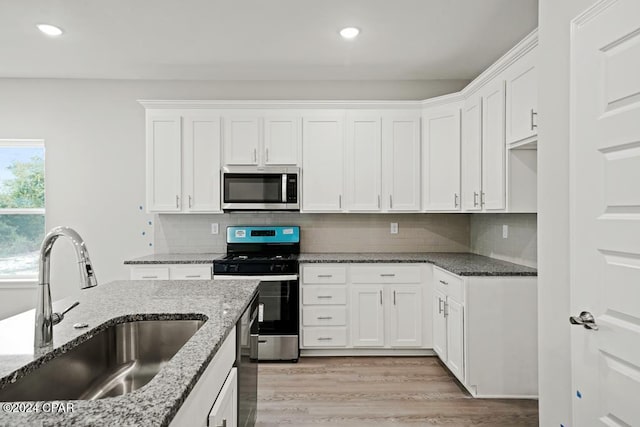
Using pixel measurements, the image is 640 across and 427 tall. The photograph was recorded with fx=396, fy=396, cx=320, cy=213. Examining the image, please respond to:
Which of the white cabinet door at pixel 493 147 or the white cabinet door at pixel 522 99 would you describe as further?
the white cabinet door at pixel 493 147

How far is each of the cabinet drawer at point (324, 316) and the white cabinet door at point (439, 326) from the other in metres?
0.80

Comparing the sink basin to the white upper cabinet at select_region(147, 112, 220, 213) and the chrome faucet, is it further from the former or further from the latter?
the white upper cabinet at select_region(147, 112, 220, 213)

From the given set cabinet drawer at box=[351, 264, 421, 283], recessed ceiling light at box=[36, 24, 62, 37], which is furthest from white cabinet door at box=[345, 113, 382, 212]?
recessed ceiling light at box=[36, 24, 62, 37]

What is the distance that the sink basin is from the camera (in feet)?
3.97

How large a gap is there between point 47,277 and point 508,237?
3.26 meters

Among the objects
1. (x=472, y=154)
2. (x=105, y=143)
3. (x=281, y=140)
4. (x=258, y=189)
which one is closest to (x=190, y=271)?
(x=258, y=189)

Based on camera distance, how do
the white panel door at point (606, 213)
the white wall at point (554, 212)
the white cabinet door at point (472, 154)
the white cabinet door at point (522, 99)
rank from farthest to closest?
1. the white cabinet door at point (472, 154)
2. the white cabinet door at point (522, 99)
3. the white wall at point (554, 212)
4. the white panel door at point (606, 213)

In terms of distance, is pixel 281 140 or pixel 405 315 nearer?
pixel 405 315

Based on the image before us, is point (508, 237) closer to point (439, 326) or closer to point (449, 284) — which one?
point (449, 284)

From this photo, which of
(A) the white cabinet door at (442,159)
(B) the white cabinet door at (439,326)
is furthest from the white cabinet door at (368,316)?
(A) the white cabinet door at (442,159)

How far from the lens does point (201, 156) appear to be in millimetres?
3801

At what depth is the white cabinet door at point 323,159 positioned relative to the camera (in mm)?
3816

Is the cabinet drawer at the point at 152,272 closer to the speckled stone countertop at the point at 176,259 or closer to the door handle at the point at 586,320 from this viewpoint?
the speckled stone countertop at the point at 176,259

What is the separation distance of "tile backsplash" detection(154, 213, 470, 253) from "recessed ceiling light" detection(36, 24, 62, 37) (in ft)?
6.00
